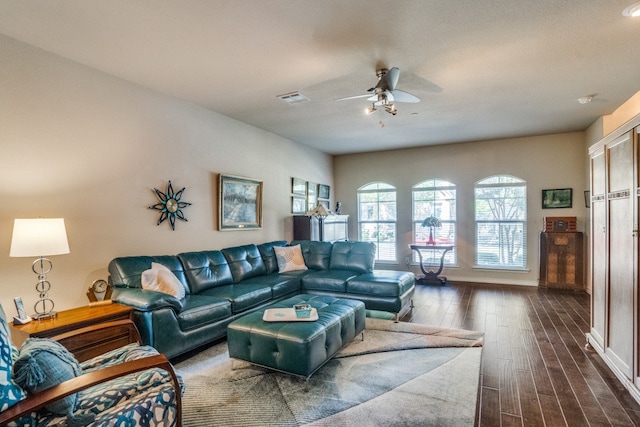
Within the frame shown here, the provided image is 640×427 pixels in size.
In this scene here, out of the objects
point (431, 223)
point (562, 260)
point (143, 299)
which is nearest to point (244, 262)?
point (143, 299)

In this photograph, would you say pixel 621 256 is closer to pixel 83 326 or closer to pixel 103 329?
pixel 103 329

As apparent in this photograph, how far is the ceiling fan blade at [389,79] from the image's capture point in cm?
295

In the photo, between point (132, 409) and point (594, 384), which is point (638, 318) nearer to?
point (594, 384)

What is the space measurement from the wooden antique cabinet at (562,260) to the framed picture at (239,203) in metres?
5.01

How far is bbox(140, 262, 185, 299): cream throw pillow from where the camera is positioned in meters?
3.12

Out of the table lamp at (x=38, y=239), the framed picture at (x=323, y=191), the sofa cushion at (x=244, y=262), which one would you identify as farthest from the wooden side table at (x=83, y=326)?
the framed picture at (x=323, y=191)

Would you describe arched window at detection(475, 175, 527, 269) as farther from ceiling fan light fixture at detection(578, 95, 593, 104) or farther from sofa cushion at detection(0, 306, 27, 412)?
sofa cushion at detection(0, 306, 27, 412)

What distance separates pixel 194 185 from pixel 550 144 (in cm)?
617

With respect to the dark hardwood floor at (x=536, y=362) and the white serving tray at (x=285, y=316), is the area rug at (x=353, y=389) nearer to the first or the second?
the dark hardwood floor at (x=536, y=362)

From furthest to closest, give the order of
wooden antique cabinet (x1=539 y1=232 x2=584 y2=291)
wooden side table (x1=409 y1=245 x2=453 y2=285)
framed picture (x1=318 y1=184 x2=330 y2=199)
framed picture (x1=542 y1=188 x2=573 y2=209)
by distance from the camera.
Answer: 1. framed picture (x1=318 y1=184 x2=330 y2=199)
2. wooden side table (x1=409 y1=245 x2=453 y2=285)
3. framed picture (x1=542 y1=188 x2=573 y2=209)
4. wooden antique cabinet (x1=539 y1=232 x2=584 y2=291)

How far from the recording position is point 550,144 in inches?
236

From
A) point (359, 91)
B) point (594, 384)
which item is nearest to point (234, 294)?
point (359, 91)

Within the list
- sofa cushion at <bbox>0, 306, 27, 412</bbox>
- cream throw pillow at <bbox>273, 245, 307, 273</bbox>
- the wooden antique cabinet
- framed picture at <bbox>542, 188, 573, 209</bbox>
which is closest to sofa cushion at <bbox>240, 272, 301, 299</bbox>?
cream throw pillow at <bbox>273, 245, 307, 273</bbox>

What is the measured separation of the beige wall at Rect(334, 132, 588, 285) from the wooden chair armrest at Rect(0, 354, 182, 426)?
240 inches
